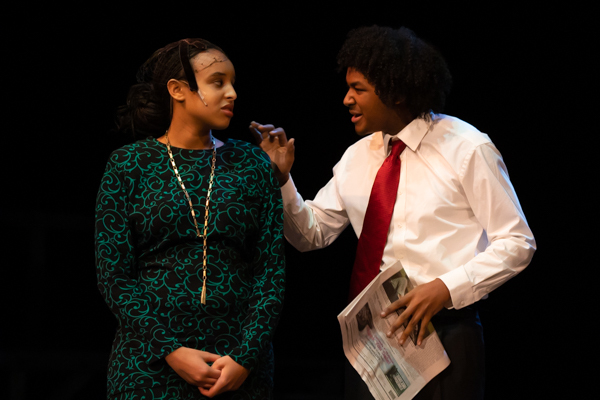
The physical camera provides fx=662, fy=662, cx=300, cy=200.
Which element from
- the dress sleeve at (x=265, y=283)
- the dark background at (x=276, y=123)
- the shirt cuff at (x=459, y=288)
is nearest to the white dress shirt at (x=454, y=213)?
the shirt cuff at (x=459, y=288)

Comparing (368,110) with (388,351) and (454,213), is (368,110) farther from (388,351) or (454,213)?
(388,351)

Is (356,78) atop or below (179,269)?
atop

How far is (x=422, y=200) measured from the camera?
1820 mm

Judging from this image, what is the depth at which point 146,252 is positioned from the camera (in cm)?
147

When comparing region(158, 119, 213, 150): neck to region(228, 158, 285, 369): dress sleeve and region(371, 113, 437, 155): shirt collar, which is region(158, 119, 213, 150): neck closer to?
Result: region(228, 158, 285, 369): dress sleeve

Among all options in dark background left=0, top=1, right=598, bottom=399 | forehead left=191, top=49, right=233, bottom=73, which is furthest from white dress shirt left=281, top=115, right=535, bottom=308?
dark background left=0, top=1, right=598, bottom=399

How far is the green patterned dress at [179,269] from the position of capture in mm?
1382

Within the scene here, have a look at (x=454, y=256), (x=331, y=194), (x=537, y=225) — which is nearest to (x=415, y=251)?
(x=454, y=256)

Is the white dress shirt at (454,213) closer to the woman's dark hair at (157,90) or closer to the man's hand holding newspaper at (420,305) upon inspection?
the man's hand holding newspaper at (420,305)

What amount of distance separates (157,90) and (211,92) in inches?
6.5

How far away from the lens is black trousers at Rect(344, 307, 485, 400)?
67.8 inches

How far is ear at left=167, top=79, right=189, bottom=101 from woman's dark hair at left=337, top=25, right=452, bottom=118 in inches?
23.4

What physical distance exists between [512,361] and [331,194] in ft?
4.61

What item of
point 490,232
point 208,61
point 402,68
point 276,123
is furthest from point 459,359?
point 276,123
